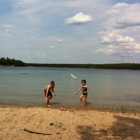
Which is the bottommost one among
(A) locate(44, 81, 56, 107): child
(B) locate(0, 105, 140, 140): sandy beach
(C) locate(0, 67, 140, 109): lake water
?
(C) locate(0, 67, 140, 109): lake water

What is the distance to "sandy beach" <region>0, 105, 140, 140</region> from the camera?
5793mm

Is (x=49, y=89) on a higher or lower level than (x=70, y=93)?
higher

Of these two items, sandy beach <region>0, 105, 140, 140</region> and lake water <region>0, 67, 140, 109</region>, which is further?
lake water <region>0, 67, 140, 109</region>

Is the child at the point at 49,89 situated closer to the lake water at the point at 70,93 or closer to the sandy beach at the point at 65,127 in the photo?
the lake water at the point at 70,93

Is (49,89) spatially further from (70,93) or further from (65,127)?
(70,93)

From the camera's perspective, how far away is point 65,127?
20.9 ft

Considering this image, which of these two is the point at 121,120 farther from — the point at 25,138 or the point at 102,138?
the point at 25,138

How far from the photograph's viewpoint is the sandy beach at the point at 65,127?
228 inches

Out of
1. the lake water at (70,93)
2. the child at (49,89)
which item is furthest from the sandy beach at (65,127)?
the lake water at (70,93)

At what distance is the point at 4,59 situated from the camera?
140375 millimetres

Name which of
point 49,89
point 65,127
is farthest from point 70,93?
point 65,127

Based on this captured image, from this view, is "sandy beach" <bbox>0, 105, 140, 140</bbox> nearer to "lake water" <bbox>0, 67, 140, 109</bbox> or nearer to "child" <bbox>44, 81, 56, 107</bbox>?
"child" <bbox>44, 81, 56, 107</bbox>

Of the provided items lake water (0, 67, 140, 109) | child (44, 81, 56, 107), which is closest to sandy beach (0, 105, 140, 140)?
child (44, 81, 56, 107)

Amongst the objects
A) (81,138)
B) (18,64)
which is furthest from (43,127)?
(18,64)
